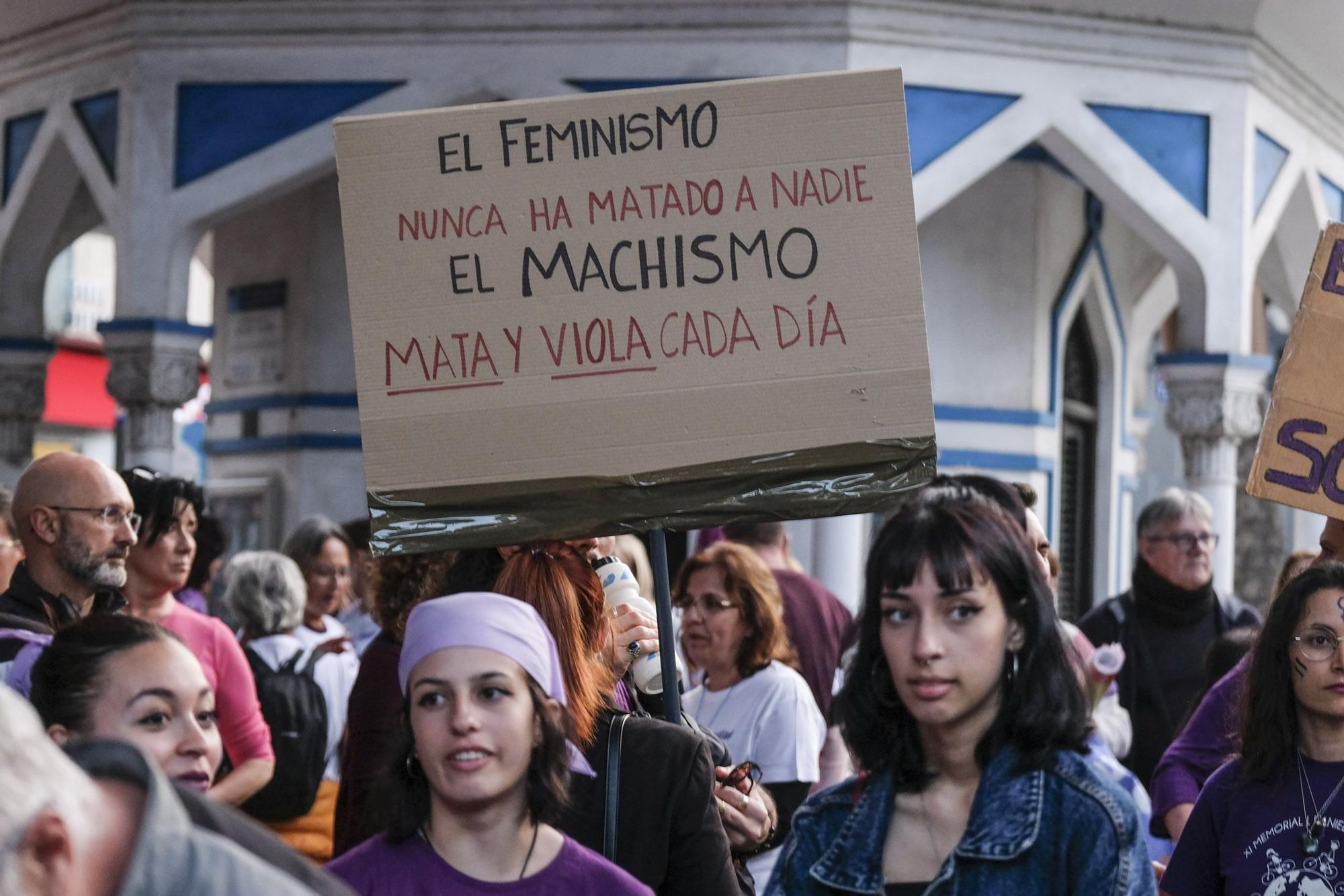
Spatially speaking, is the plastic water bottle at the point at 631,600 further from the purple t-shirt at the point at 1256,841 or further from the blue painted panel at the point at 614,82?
the blue painted panel at the point at 614,82

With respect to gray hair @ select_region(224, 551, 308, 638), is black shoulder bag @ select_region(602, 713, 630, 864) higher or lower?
lower

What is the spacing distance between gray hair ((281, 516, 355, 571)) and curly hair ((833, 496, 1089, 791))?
17.3 feet

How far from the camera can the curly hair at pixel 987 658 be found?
2496 millimetres

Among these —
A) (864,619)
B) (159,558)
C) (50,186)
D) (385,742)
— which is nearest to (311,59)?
(50,186)

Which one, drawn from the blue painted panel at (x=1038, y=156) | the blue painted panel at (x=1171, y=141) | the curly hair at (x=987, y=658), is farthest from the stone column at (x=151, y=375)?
the curly hair at (x=987, y=658)

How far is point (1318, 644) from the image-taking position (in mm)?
3609

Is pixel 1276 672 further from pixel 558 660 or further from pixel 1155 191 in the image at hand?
pixel 1155 191

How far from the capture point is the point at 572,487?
3.34m

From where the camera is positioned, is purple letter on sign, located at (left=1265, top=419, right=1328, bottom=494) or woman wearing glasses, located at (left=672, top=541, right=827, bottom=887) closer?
purple letter on sign, located at (left=1265, top=419, right=1328, bottom=494)

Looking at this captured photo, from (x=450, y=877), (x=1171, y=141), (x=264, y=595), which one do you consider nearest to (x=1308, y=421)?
(x=450, y=877)

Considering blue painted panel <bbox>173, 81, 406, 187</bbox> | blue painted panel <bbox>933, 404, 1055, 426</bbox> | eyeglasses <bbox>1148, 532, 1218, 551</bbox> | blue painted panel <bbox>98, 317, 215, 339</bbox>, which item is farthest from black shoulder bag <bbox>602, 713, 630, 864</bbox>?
blue painted panel <bbox>933, 404, 1055, 426</bbox>

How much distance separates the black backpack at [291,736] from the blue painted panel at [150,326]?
5.34m

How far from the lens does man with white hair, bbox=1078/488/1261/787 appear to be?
663cm

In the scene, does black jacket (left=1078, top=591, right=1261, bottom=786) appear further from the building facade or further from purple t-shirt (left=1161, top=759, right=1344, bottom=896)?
the building facade
